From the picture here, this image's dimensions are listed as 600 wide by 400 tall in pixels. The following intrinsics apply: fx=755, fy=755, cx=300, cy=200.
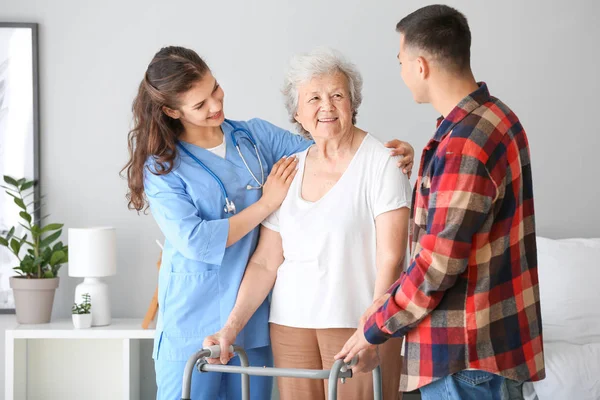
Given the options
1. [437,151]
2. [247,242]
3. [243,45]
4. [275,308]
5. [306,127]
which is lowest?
[275,308]

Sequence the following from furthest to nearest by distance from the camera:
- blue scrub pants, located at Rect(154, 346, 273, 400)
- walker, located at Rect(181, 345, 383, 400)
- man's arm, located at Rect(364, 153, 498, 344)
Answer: blue scrub pants, located at Rect(154, 346, 273, 400) < walker, located at Rect(181, 345, 383, 400) < man's arm, located at Rect(364, 153, 498, 344)

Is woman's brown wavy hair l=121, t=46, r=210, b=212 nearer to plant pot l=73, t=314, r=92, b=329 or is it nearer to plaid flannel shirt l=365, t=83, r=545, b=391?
plaid flannel shirt l=365, t=83, r=545, b=391

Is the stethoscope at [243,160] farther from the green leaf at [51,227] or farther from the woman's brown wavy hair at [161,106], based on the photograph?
the green leaf at [51,227]

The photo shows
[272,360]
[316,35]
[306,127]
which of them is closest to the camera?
[306,127]

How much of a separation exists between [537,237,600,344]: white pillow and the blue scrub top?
4.51 ft

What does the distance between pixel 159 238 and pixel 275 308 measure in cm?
158

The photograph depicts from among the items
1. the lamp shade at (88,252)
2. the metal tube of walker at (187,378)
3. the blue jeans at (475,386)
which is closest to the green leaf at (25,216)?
the lamp shade at (88,252)

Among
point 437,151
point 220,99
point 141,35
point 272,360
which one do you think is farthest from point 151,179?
point 141,35

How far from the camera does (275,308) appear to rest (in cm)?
203

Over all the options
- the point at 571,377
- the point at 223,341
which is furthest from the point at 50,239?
the point at 571,377

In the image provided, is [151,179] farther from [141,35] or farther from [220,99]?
[141,35]

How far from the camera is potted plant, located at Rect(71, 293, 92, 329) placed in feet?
10.3

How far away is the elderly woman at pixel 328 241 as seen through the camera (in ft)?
6.23

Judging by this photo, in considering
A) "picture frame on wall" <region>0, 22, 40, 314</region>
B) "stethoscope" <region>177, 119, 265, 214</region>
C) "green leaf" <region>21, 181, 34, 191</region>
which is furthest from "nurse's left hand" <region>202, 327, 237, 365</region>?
"picture frame on wall" <region>0, 22, 40, 314</region>
